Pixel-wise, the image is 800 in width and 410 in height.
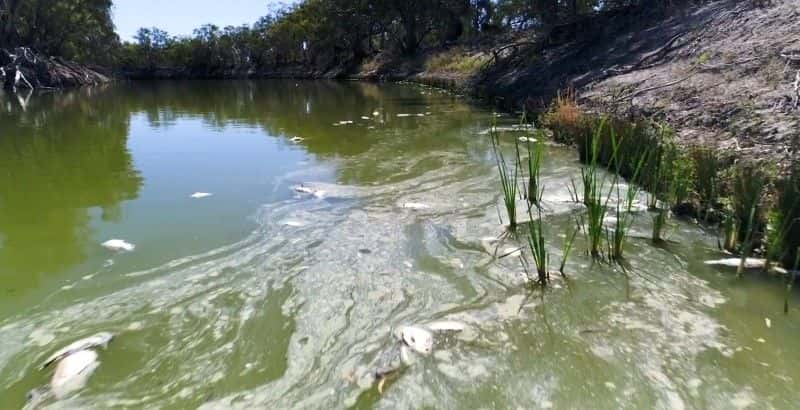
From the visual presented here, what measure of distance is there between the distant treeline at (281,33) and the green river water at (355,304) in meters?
15.0

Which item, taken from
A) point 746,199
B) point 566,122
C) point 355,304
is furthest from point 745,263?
point 566,122

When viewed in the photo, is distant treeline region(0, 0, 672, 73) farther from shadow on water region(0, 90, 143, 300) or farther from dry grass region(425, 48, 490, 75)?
shadow on water region(0, 90, 143, 300)

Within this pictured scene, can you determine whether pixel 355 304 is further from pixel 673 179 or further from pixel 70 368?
pixel 673 179

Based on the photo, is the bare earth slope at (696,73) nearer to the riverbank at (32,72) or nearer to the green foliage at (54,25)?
the riverbank at (32,72)

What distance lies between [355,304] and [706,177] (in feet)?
11.0

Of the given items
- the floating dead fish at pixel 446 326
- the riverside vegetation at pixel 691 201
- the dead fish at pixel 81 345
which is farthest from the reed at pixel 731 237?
the dead fish at pixel 81 345

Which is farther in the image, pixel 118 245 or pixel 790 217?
pixel 118 245

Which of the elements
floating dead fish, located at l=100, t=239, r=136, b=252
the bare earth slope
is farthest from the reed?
floating dead fish, located at l=100, t=239, r=136, b=252

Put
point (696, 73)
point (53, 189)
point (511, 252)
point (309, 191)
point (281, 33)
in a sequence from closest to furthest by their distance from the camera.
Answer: point (511, 252) → point (309, 191) → point (53, 189) → point (696, 73) → point (281, 33)

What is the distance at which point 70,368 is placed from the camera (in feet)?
8.38

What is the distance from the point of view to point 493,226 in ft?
15.0

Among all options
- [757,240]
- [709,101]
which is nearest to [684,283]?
[757,240]

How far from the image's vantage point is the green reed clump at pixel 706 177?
449 cm

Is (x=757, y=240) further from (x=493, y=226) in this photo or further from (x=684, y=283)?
(x=493, y=226)
